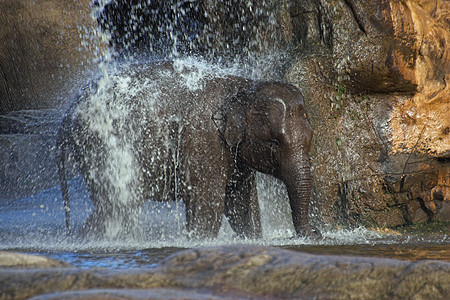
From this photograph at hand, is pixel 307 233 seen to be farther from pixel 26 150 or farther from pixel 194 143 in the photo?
pixel 26 150

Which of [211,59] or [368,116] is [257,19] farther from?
[368,116]

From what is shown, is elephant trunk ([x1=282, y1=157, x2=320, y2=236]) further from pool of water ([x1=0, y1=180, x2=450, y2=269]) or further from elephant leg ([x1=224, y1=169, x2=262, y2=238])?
elephant leg ([x1=224, y1=169, x2=262, y2=238])

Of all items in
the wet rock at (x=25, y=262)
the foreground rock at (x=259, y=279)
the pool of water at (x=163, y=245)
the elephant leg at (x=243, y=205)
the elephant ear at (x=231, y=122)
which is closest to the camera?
the foreground rock at (x=259, y=279)

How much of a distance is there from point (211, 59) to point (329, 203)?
2459mm

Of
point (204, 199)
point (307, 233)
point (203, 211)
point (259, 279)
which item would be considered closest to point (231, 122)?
point (204, 199)

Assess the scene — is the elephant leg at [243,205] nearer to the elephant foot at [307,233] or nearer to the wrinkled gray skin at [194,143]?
the wrinkled gray skin at [194,143]

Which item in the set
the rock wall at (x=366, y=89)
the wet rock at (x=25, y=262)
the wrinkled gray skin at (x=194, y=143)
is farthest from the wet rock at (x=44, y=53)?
the wet rock at (x=25, y=262)

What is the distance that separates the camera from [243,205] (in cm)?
618

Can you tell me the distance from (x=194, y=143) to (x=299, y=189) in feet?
3.64

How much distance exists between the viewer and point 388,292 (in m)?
2.40

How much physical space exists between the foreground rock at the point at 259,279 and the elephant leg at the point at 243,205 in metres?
3.51

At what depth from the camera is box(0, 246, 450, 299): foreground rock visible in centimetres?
234

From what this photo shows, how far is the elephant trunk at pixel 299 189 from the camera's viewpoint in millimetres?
5457

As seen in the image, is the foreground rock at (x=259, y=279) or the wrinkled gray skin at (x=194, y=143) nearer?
the foreground rock at (x=259, y=279)
